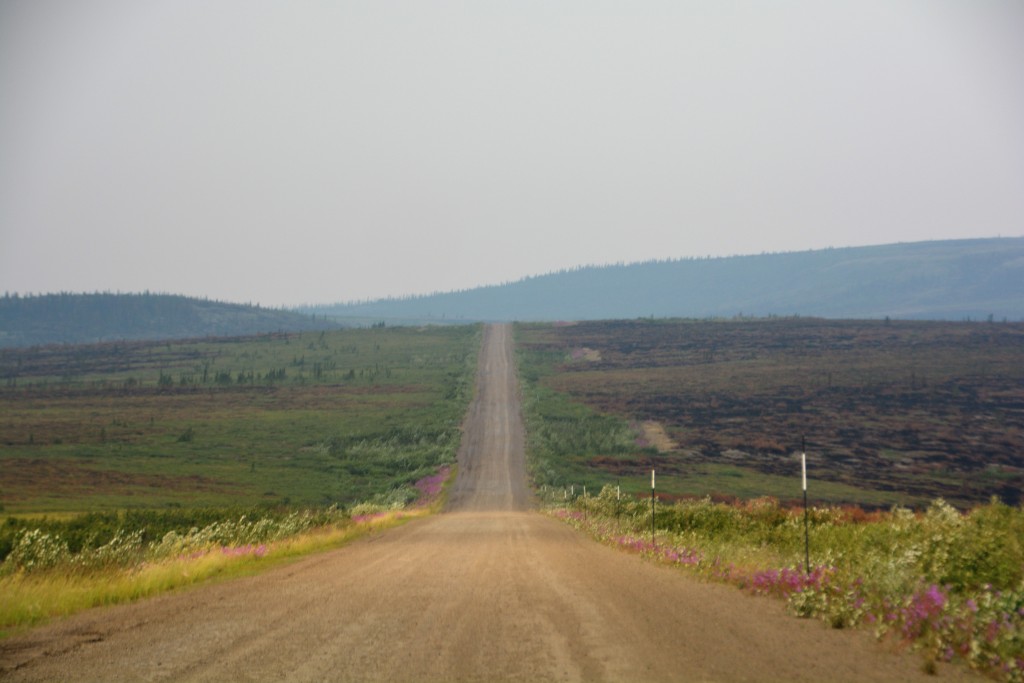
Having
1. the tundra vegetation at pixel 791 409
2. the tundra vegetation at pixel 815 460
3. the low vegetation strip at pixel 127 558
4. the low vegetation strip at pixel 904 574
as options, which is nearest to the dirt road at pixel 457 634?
the low vegetation strip at pixel 904 574

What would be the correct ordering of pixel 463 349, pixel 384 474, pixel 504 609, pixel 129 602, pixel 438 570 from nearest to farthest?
1. pixel 504 609
2. pixel 129 602
3. pixel 438 570
4. pixel 384 474
5. pixel 463 349

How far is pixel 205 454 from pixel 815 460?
1947 inches

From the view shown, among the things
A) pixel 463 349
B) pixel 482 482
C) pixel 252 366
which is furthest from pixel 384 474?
pixel 463 349

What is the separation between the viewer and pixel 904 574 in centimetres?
1201

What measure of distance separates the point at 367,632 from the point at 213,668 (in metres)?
2.29

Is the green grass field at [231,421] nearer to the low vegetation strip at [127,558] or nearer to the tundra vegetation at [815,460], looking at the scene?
the tundra vegetation at [815,460]

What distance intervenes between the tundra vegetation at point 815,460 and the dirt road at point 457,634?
91cm

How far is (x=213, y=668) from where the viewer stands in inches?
349

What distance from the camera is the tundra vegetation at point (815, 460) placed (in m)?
12.2

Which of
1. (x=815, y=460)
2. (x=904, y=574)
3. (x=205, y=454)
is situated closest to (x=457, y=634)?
(x=904, y=574)

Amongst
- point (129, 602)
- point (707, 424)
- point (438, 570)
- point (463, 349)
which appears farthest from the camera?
point (463, 349)

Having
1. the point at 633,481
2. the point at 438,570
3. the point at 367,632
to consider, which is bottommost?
the point at 633,481

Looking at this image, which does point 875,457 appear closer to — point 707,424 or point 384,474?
point 707,424

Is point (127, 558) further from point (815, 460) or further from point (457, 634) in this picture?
point (815, 460)
